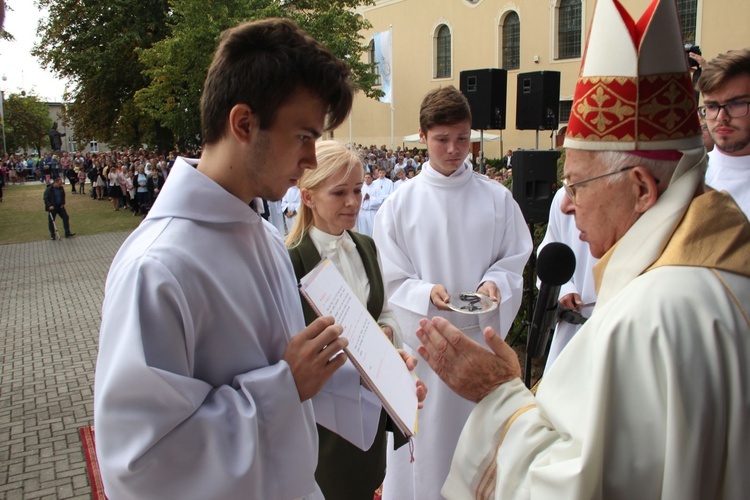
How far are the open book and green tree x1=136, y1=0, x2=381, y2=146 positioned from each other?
2220 centimetres

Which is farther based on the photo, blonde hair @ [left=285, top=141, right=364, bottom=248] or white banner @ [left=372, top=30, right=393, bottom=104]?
white banner @ [left=372, top=30, right=393, bottom=104]

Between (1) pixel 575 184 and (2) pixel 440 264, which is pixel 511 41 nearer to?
(2) pixel 440 264

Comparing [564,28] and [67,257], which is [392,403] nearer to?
[67,257]

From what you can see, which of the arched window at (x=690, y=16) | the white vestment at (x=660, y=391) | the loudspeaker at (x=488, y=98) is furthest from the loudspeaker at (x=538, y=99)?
the arched window at (x=690, y=16)

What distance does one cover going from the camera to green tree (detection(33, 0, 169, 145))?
2830cm

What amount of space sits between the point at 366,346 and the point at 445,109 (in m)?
2.15

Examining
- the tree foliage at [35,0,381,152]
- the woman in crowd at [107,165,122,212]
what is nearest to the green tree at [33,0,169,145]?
the tree foliage at [35,0,381,152]

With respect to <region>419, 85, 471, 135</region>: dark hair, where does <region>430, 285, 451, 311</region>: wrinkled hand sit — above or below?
below

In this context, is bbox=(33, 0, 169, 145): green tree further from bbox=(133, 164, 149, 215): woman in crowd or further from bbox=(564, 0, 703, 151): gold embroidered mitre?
bbox=(564, 0, 703, 151): gold embroidered mitre

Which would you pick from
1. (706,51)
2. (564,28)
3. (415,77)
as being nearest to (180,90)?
(415,77)

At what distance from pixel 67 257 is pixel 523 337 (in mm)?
11823

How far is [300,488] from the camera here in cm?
165

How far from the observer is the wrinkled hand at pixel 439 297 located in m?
3.46

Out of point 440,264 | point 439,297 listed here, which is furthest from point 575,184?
point 440,264
